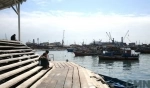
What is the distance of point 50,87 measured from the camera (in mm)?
7727

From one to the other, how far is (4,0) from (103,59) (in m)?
63.9

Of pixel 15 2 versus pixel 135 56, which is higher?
pixel 15 2

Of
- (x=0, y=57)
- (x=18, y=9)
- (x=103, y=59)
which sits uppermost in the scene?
(x=18, y=9)

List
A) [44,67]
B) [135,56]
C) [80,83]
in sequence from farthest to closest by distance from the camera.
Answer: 1. [135,56]
2. [44,67]
3. [80,83]

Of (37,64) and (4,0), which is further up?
(4,0)

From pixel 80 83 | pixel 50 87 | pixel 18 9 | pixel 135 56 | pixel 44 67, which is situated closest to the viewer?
pixel 50 87

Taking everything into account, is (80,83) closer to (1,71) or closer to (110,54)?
(1,71)

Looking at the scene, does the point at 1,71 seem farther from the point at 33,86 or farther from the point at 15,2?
the point at 15,2

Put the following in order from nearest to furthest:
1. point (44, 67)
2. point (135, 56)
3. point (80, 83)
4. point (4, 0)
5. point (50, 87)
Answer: point (50, 87)
point (80, 83)
point (44, 67)
point (4, 0)
point (135, 56)

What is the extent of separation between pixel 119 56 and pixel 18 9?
6399 centimetres

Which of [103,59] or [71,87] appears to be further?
[103,59]

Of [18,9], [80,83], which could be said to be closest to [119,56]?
[18,9]

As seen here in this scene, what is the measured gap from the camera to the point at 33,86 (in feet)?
25.6

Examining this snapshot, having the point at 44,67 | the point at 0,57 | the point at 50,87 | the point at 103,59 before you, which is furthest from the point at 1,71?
the point at 103,59
